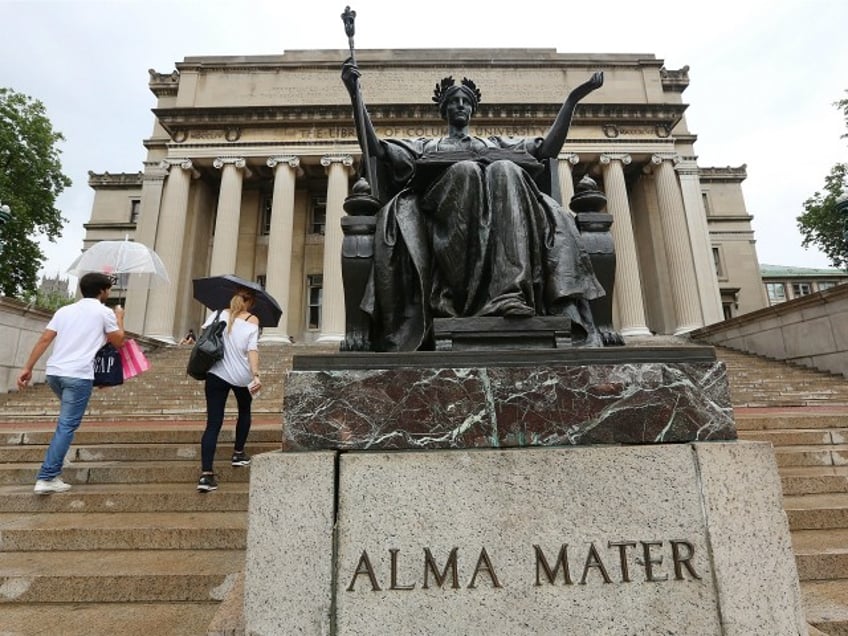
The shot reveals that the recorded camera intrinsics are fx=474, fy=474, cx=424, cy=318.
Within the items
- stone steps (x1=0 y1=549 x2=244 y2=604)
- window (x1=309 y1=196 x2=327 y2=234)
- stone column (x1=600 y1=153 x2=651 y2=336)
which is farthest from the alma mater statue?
window (x1=309 y1=196 x2=327 y2=234)

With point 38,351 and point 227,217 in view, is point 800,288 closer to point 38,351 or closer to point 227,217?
point 227,217

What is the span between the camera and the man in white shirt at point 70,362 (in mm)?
4301

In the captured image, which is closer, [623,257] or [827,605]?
[827,605]

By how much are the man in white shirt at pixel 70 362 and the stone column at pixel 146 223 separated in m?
20.2

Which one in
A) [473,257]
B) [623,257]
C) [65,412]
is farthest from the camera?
[623,257]

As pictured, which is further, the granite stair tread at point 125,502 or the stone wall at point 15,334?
the stone wall at point 15,334

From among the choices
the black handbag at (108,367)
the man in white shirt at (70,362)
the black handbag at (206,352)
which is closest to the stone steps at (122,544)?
the man in white shirt at (70,362)

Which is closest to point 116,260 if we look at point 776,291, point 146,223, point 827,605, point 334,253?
point 827,605

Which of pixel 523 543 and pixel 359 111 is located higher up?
pixel 359 111

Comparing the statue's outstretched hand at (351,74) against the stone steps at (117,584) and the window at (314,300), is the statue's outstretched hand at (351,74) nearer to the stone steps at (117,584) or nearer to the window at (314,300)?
the stone steps at (117,584)

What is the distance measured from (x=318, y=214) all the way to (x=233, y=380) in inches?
963

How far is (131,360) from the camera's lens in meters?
4.84

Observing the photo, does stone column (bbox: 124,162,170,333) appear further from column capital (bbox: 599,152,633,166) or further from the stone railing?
the stone railing

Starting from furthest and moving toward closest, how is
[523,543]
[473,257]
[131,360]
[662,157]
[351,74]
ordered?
[662,157] → [131,360] → [351,74] → [473,257] → [523,543]
